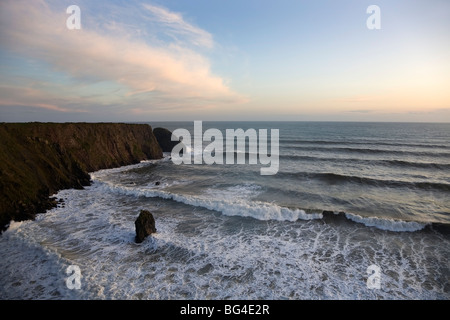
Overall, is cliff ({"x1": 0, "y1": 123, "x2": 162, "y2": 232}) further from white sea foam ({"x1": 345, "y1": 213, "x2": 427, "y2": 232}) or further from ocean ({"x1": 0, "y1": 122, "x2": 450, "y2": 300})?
white sea foam ({"x1": 345, "y1": 213, "x2": 427, "y2": 232})

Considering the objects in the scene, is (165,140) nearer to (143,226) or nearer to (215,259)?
(143,226)

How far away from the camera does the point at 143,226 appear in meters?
11.6

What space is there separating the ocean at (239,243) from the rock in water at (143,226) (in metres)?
0.42

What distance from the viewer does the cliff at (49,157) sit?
14.0 meters

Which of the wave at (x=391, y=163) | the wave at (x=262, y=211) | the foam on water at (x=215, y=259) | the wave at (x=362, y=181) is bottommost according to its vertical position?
the foam on water at (x=215, y=259)

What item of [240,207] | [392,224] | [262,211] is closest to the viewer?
[392,224]

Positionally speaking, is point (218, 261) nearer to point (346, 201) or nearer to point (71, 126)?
point (346, 201)

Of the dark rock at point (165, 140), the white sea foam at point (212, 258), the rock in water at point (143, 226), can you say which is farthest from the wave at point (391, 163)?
the rock in water at point (143, 226)

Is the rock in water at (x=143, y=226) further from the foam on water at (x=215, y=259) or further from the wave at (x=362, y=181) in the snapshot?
the wave at (x=362, y=181)

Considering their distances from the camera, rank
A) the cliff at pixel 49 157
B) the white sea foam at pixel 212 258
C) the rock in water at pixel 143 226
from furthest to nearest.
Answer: the cliff at pixel 49 157
the rock in water at pixel 143 226
the white sea foam at pixel 212 258

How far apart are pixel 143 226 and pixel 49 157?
14.1 metres

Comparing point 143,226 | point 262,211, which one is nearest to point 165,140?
point 262,211

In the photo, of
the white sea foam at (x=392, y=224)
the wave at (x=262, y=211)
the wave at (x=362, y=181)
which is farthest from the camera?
the wave at (x=362, y=181)
